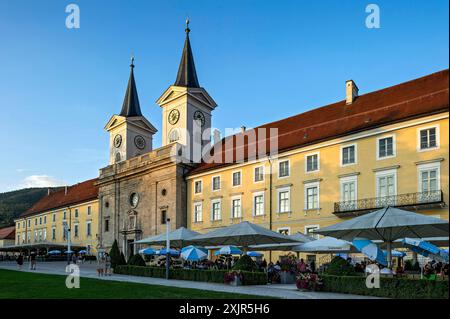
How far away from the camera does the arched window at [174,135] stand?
1902 inches

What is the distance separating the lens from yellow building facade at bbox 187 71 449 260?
92.2 ft

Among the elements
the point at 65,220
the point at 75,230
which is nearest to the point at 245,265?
the point at 75,230

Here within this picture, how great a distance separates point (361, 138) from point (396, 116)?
8.81ft

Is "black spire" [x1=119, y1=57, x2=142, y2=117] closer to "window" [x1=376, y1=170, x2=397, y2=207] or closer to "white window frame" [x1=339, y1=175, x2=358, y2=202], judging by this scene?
"white window frame" [x1=339, y1=175, x2=358, y2=202]

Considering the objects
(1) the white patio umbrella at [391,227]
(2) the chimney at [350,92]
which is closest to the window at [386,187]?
(2) the chimney at [350,92]

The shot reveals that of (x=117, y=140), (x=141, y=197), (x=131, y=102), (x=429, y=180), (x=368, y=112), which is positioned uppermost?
(x=131, y=102)

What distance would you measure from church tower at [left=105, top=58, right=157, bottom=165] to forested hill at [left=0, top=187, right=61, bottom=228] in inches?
3904

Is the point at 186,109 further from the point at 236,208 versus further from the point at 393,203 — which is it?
the point at 393,203

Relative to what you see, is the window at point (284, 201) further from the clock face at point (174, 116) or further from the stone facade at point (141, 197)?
the clock face at point (174, 116)

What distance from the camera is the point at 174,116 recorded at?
162 feet

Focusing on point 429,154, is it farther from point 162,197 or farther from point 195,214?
point 162,197

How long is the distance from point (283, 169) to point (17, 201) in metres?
163

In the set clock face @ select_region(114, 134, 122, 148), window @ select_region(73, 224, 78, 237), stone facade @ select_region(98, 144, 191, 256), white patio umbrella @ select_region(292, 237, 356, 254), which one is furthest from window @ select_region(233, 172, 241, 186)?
window @ select_region(73, 224, 78, 237)
